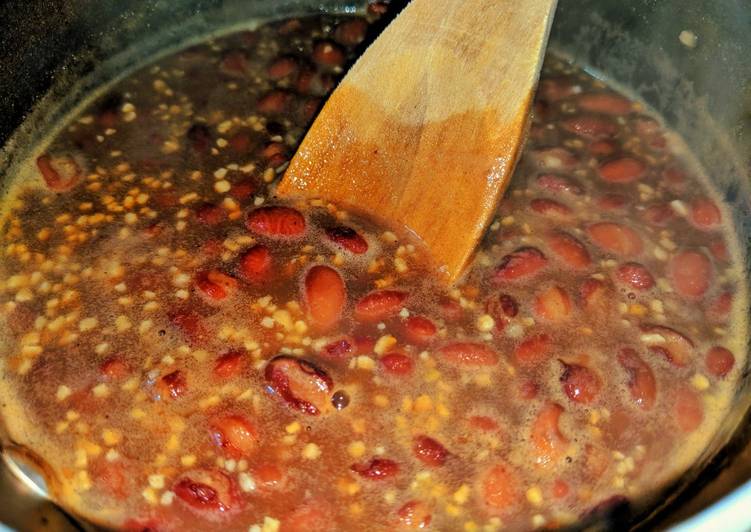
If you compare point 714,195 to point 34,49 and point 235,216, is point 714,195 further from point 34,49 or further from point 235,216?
point 34,49

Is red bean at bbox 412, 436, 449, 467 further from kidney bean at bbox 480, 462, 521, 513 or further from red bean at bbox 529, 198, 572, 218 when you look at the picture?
red bean at bbox 529, 198, 572, 218

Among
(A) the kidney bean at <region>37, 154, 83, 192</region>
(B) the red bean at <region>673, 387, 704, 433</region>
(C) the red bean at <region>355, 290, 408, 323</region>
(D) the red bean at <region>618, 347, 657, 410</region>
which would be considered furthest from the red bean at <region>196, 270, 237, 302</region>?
(B) the red bean at <region>673, 387, 704, 433</region>

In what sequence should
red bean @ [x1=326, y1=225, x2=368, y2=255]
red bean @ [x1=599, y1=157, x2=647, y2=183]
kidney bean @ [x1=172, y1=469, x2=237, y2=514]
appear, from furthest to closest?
red bean @ [x1=599, y1=157, x2=647, y2=183] < red bean @ [x1=326, y1=225, x2=368, y2=255] < kidney bean @ [x1=172, y1=469, x2=237, y2=514]

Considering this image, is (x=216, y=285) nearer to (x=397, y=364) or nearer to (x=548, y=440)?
(x=397, y=364)

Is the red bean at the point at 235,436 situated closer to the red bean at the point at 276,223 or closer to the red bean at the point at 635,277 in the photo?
the red bean at the point at 276,223

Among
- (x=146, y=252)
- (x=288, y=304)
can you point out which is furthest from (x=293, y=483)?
(x=146, y=252)

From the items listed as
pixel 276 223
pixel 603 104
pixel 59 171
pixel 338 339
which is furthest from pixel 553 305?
pixel 59 171
